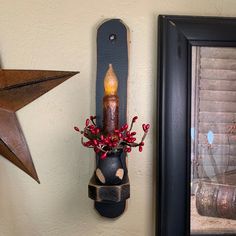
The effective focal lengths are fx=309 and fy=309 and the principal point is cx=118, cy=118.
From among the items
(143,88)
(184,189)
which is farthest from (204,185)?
(143,88)

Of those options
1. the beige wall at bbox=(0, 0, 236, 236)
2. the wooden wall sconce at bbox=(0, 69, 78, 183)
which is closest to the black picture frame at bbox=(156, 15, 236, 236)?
the beige wall at bbox=(0, 0, 236, 236)

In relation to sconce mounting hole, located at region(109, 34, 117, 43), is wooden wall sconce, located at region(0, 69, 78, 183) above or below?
below

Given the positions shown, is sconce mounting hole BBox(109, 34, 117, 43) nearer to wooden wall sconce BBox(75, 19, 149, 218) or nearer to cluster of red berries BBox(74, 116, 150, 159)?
wooden wall sconce BBox(75, 19, 149, 218)

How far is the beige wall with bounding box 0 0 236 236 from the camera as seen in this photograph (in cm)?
70

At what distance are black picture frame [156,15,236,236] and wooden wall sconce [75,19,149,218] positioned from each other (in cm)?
8

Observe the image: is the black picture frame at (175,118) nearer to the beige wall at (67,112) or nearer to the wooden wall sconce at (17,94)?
the beige wall at (67,112)

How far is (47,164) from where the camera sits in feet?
2.31

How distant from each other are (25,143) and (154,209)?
13.0 inches

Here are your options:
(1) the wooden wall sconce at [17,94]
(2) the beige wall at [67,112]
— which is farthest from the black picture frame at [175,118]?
(1) the wooden wall sconce at [17,94]

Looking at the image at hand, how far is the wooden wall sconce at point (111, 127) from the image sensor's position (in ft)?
1.92

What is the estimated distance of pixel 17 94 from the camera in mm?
629

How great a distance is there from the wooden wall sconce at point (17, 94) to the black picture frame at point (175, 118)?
8.5 inches

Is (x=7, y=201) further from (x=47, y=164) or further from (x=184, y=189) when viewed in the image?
(x=184, y=189)

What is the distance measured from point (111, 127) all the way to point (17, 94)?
0.67 ft
